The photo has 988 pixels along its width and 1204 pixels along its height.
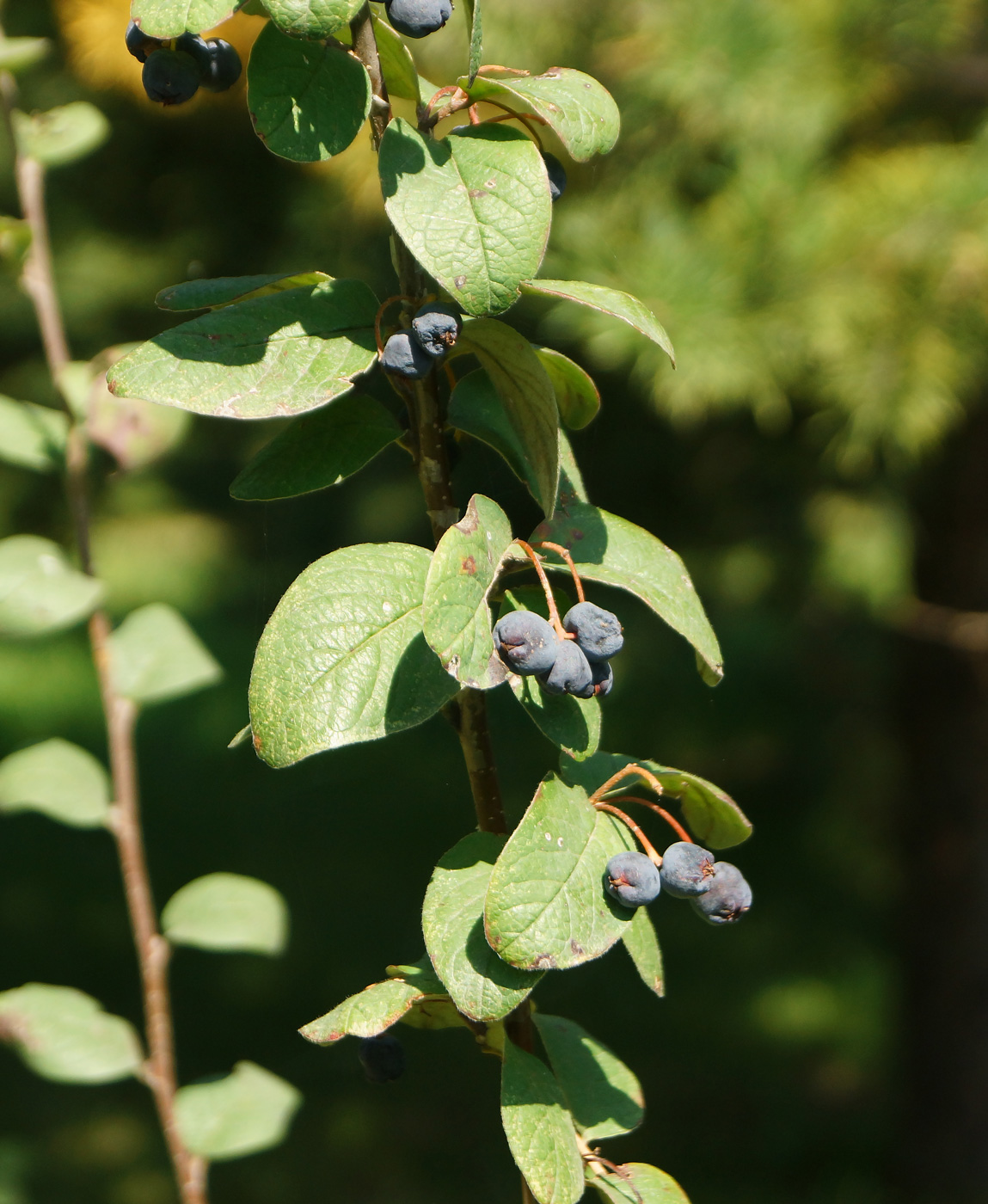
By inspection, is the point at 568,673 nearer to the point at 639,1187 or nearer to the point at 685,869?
the point at 685,869

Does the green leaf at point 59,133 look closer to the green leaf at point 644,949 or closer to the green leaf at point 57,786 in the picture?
the green leaf at point 57,786

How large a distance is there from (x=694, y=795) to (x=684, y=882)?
0.05 meters

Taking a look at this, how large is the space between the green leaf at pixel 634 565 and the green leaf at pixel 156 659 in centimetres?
38

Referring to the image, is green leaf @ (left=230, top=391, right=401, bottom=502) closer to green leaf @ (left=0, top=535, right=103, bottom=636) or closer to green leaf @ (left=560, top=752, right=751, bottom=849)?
green leaf @ (left=560, top=752, right=751, bottom=849)

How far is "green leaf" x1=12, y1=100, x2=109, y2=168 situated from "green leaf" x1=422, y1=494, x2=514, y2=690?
1.80 ft

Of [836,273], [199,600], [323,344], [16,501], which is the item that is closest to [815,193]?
[836,273]

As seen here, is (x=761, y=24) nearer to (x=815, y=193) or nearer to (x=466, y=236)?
(x=815, y=193)

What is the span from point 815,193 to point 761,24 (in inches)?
7.6

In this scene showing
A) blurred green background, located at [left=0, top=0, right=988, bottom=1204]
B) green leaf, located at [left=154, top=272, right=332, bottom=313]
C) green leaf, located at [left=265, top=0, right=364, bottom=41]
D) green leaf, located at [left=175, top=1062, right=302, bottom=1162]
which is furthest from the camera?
blurred green background, located at [left=0, top=0, right=988, bottom=1204]

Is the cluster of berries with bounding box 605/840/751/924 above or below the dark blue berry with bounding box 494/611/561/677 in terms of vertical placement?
below

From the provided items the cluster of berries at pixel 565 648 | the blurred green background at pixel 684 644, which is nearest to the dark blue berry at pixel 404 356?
the cluster of berries at pixel 565 648

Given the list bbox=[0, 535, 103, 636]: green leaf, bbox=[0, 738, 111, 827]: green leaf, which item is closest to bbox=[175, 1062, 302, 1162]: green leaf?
bbox=[0, 738, 111, 827]: green leaf

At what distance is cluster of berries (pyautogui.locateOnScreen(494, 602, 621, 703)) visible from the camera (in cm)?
40

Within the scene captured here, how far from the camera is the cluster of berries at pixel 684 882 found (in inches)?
16.9
